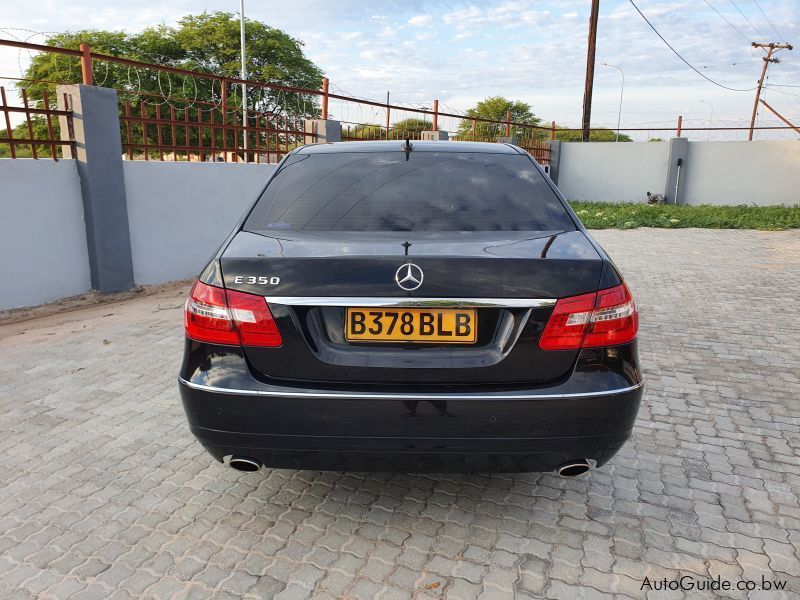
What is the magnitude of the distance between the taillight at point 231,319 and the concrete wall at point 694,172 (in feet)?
69.5

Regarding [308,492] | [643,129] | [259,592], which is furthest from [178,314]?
[643,129]

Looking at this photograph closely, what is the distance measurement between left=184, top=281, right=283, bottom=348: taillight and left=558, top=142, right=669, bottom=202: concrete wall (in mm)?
20417

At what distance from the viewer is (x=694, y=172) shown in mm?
20328

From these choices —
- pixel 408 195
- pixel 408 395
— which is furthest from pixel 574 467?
pixel 408 195

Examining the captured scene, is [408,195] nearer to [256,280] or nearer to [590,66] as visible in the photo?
[256,280]

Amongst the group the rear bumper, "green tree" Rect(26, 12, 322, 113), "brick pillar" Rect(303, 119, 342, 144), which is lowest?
the rear bumper

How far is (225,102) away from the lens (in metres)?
8.15

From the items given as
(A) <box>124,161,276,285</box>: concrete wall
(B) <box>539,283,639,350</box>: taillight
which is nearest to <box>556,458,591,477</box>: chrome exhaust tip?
(B) <box>539,283,639,350</box>: taillight

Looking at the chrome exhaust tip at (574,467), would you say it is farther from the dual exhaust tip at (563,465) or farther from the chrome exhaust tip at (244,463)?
the chrome exhaust tip at (244,463)

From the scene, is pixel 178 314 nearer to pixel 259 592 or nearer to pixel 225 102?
pixel 225 102

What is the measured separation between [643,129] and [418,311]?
21.6 m

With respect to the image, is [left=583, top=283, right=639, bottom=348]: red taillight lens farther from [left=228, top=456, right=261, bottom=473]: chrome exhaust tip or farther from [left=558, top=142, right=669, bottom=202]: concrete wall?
[left=558, top=142, right=669, bottom=202]: concrete wall

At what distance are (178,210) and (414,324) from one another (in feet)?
→ 21.3

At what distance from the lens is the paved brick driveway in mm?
2205
